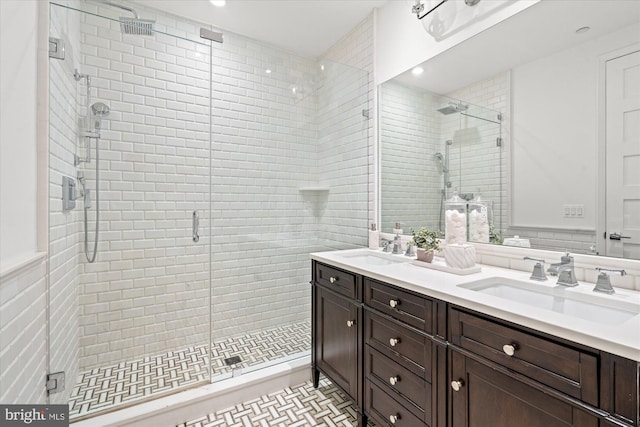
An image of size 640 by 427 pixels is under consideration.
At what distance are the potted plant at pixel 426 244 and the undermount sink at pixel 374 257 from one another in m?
0.15

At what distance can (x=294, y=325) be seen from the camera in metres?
2.54

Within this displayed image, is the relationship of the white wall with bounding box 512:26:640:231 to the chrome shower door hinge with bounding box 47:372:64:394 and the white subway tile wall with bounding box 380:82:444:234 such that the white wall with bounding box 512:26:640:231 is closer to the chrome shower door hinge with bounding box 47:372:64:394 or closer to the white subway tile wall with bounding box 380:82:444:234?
the white subway tile wall with bounding box 380:82:444:234

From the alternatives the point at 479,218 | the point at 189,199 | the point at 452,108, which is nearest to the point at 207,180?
the point at 189,199

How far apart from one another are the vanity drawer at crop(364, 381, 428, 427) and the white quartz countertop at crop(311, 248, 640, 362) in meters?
0.54

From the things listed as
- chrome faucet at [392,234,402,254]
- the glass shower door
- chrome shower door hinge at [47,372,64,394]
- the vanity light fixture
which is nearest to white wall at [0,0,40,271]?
the glass shower door

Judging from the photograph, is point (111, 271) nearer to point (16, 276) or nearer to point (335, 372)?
point (16, 276)

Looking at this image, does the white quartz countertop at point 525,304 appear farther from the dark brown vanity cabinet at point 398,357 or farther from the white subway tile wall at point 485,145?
the white subway tile wall at point 485,145

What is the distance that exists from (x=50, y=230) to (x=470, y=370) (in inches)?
81.1

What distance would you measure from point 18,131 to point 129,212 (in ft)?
3.73

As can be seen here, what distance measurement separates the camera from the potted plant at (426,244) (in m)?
1.72

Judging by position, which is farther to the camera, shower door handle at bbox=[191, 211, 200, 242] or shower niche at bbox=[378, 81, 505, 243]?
shower door handle at bbox=[191, 211, 200, 242]

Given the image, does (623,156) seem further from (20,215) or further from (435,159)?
(20,215)

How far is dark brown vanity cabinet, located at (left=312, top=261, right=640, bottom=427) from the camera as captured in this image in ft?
2.54

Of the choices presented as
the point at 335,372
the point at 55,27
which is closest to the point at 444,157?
the point at 335,372
